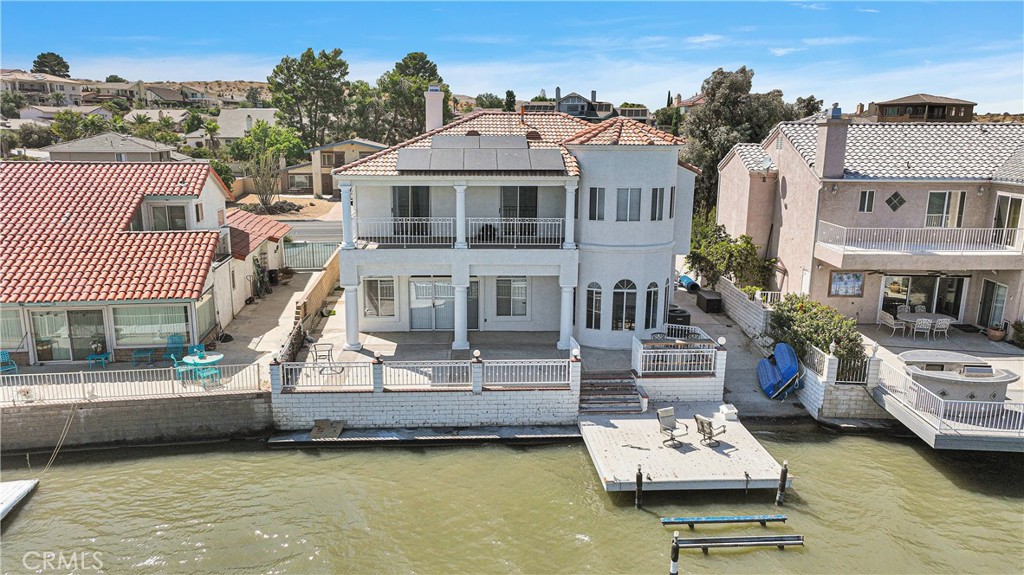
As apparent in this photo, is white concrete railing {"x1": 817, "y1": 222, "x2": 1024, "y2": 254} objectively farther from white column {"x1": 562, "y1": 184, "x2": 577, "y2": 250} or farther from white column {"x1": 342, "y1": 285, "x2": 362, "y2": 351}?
white column {"x1": 342, "y1": 285, "x2": 362, "y2": 351}

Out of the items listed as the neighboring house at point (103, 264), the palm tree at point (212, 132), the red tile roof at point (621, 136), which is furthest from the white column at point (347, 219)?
the palm tree at point (212, 132)

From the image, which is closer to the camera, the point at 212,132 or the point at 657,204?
the point at 657,204

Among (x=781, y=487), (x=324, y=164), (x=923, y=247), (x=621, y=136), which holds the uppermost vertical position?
(x=621, y=136)

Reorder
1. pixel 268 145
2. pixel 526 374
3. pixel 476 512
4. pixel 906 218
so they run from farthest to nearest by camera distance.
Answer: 1. pixel 268 145
2. pixel 906 218
3. pixel 526 374
4. pixel 476 512

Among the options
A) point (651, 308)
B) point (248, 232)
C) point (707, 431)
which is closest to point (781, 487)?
point (707, 431)

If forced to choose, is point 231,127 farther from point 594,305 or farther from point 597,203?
point 594,305

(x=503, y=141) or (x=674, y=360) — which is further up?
(x=503, y=141)

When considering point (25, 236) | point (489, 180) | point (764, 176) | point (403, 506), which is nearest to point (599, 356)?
point (489, 180)
